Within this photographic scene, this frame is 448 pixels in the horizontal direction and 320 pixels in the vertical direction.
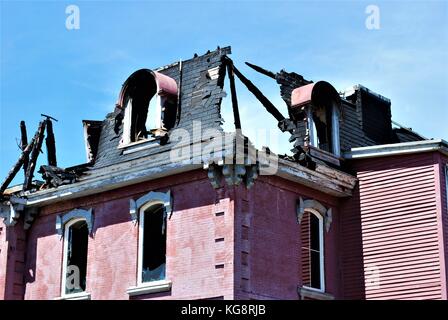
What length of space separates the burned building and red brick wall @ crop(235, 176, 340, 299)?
38 millimetres

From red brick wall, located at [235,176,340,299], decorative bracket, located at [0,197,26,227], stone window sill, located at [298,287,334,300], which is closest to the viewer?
red brick wall, located at [235,176,340,299]

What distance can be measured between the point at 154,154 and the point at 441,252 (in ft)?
24.2

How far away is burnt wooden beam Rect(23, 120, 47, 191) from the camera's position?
84.9 ft

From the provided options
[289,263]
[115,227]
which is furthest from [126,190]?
[289,263]

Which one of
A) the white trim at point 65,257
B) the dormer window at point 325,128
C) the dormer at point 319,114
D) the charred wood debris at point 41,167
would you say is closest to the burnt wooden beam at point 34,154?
the charred wood debris at point 41,167

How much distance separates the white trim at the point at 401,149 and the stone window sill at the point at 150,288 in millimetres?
6232

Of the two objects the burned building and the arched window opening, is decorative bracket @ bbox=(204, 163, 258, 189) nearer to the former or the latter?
the burned building

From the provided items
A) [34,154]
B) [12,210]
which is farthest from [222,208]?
[34,154]

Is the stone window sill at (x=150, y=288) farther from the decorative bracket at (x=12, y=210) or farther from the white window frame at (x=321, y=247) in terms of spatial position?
the decorative bracket at (x=12, y=210)

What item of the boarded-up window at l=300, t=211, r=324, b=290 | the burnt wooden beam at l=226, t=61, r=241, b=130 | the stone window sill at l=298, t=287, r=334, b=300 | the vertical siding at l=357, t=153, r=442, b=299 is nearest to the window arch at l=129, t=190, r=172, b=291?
the burnt wooden beam at l=226, t=61, r=241, b=130

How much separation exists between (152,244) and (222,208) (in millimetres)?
2386

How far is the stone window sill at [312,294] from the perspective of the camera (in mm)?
21750
